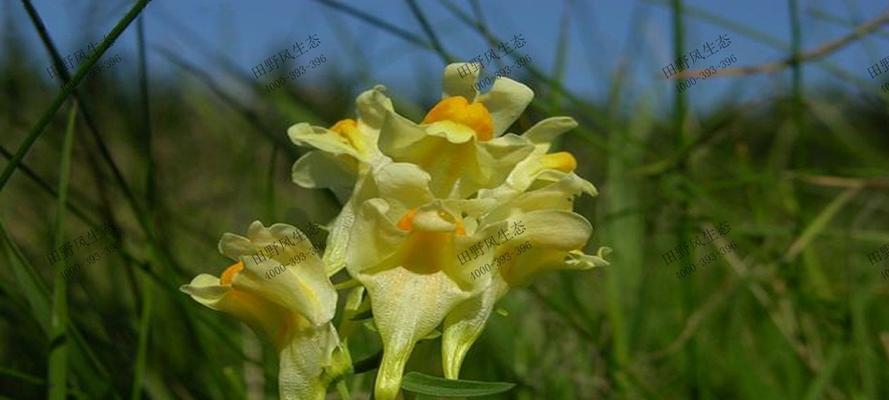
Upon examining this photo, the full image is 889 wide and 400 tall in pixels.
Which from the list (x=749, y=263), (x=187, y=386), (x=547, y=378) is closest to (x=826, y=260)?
(x=749, y=263)

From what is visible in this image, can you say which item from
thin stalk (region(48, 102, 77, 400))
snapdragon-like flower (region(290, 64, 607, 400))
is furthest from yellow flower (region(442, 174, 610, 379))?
thin stalk (region(48, 102, 77, 400))

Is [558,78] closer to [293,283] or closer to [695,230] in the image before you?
[695,230]

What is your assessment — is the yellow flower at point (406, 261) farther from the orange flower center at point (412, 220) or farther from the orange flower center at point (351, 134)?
the orange flower center at point (351, 134)

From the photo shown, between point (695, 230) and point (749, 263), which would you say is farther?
point (749, 263)

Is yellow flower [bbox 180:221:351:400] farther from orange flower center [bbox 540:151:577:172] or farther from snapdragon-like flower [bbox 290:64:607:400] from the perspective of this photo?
orange flower center [bbox 540:151:577:172]

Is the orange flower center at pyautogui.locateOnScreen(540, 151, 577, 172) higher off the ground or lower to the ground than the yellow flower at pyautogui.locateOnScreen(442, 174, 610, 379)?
higher

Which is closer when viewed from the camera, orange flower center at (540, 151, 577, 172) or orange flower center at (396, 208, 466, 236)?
orange flower center at (396, 208, 466, 236)
